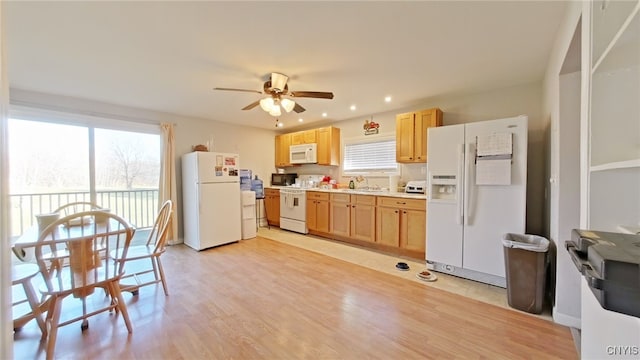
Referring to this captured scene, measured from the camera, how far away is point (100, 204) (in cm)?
398

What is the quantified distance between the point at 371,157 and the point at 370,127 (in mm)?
547

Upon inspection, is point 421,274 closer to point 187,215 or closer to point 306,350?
point 306,350

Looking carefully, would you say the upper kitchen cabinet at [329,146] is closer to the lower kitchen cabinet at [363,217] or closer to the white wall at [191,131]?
the lower kitchen cabinet at [363,217]

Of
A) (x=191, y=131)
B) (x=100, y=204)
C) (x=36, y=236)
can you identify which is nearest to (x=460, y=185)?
(x=36, y=236)

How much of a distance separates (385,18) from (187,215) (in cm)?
416

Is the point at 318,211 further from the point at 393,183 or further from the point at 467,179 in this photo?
the point at 467,179

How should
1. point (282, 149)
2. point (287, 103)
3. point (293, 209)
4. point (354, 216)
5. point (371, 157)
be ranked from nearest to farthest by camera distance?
point (287, 103), point (354, 216), point (371, 157), point (293, 209), point (282, 149)

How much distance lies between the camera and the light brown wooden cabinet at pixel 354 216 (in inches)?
160

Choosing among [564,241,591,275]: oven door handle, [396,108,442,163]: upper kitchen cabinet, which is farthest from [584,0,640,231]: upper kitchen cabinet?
[396,108,442,163]: upper kitchen cabinet

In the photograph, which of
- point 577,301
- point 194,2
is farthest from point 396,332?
point 194,2

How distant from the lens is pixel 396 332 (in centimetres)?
197

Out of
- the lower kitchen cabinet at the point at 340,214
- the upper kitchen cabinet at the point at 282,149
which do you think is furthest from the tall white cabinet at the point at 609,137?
the upper kitchen cabinet at the point at 282,149

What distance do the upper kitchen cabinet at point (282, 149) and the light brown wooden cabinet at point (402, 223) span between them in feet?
8.69

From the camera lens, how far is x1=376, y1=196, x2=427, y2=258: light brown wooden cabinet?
11.4 feet
